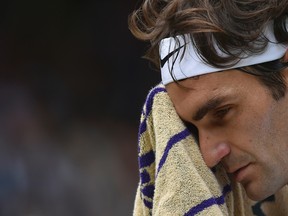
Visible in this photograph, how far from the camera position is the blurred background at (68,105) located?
2.31 meters

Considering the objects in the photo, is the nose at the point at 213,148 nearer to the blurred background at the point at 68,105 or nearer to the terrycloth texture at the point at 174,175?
the terrycloth texture at the point at 174,175

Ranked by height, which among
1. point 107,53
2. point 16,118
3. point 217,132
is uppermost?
point 107,53

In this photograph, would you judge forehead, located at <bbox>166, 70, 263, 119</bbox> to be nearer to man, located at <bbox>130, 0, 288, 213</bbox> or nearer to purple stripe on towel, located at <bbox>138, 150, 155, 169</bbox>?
man, located at <bbox>130, 0, 288, 213</bbox>

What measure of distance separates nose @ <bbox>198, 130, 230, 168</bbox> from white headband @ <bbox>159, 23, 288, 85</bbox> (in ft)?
0.36

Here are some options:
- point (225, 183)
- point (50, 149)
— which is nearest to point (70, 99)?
point (50, 149)

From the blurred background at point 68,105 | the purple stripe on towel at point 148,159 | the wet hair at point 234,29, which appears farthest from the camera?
the blurred background at point 68,105

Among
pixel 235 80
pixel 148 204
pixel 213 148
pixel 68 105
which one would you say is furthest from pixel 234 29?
pixel 68 105

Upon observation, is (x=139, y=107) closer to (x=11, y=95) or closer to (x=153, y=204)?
(x=11, y=95)

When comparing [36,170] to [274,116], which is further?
[36,170]

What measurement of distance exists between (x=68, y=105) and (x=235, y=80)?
1307mm

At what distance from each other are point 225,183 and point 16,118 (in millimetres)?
1233

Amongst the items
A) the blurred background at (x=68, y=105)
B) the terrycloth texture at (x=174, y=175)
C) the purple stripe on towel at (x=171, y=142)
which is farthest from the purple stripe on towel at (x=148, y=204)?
the blurred background at (x=68, y=105)

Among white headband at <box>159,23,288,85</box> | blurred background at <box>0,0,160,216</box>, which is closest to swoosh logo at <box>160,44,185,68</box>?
white headband at <box>159,23,288,85</box>

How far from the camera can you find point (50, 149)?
2381mm
